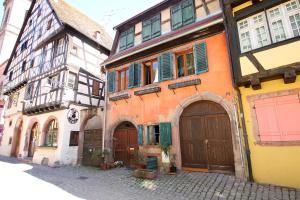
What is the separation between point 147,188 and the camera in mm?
5914

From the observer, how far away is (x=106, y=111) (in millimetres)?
10844

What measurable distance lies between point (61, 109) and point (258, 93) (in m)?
11.4

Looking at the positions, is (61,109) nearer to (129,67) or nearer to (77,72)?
(77,72)

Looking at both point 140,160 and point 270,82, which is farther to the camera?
point 140,160

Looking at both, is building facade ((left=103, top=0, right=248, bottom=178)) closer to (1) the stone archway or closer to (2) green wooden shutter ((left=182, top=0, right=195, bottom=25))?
(2) green wooden shutter ((left=182, top=0, right=195, bottom=25))

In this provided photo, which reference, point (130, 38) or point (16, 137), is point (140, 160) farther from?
point (16, 137)

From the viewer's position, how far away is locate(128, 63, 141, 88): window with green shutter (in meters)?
9.94

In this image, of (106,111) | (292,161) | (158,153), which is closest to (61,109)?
(106,111)

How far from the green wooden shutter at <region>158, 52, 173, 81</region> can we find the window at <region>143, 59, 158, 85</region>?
0.49 meters

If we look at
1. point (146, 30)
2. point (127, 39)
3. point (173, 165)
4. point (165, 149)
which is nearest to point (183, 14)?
point (146, 30)

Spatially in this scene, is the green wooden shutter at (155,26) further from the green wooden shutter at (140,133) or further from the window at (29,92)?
the window at (29,92)

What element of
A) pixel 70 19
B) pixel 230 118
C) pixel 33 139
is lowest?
pixel 33 139

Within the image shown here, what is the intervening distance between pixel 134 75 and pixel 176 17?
12.6 feet

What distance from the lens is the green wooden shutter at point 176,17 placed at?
30.7 ft
